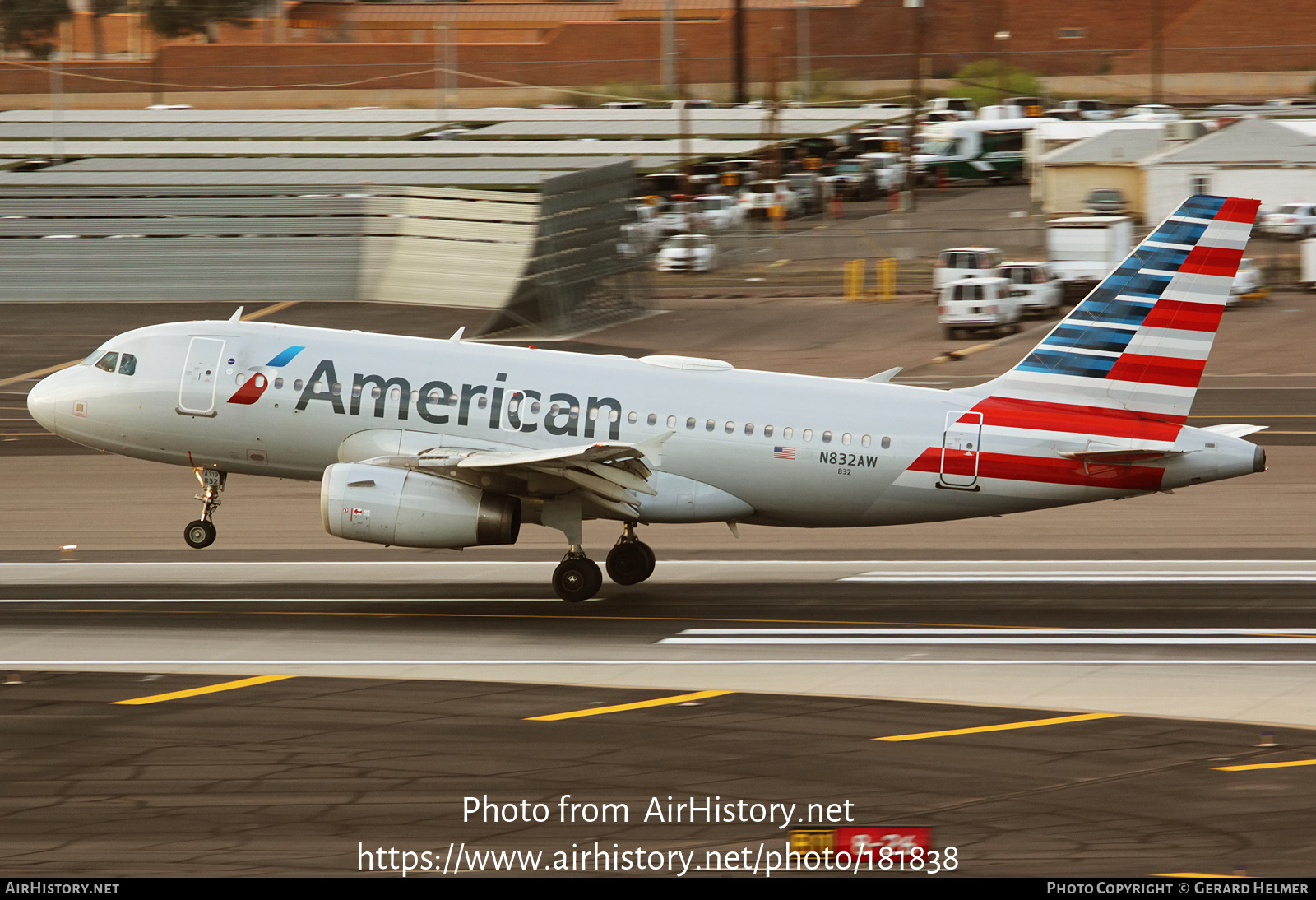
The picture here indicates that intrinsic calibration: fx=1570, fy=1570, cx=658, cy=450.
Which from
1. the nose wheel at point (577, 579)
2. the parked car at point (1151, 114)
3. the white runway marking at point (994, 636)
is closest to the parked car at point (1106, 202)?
the parked car at point (1151, 114)

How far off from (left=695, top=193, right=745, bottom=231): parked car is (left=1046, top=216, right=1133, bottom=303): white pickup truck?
21.4 m

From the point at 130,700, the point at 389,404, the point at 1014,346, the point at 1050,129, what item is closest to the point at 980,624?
the point at 389,404

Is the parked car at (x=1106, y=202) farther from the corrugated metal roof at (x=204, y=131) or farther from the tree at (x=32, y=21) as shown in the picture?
the tree at (x=32, y=21)

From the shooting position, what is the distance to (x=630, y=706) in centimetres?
2200

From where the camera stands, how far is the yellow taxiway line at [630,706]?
21.4 meters

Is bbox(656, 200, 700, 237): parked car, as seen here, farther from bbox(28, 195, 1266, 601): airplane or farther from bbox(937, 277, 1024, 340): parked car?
bbox(28, 195, 1266, 601): airplane

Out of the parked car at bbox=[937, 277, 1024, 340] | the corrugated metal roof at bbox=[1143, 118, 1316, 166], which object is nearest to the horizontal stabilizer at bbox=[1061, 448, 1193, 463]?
the parked car at bbox=[937, 277, 1024, 340]

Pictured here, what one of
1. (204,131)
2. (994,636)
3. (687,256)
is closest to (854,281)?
(687,256)

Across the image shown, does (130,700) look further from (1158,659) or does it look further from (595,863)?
(1158,659)

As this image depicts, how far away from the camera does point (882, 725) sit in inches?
819

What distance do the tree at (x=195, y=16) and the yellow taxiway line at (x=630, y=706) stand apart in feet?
369

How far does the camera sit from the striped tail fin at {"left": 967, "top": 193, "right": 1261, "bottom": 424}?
2719cm

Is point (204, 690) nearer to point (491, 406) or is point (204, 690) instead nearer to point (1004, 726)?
point (491, 406)
